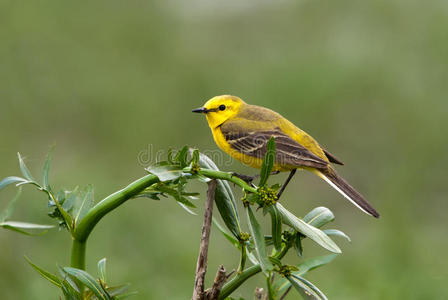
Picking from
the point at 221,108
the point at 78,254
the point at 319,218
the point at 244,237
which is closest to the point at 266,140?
the point at 221,108

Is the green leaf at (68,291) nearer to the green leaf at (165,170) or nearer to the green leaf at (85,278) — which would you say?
the green leaf at (85,278)

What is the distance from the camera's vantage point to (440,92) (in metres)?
8.24

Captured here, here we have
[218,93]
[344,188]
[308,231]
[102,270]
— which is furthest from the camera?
[218,93]

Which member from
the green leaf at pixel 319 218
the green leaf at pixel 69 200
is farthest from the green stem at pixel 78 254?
the green leaf at pixel 319 218

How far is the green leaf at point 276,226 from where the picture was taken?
1991mm

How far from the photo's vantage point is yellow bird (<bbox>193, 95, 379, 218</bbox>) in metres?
3.51

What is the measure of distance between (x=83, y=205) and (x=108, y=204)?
26 centimetres

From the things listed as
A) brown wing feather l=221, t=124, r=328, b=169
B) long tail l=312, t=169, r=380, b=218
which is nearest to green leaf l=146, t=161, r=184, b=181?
brown wing feather l=221, t=124, r=328, b=169

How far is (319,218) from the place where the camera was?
2.29 metres

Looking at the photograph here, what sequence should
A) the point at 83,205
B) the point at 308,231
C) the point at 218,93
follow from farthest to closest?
the point at 218,93, the point at 83,205, the point at 308,231

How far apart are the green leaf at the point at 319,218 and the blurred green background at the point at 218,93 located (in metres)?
2.44

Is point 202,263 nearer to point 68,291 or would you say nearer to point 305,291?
point 305,291

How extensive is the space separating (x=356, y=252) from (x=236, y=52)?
4.86 meters

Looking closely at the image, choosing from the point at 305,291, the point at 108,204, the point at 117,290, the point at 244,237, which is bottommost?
the point at 117,290
